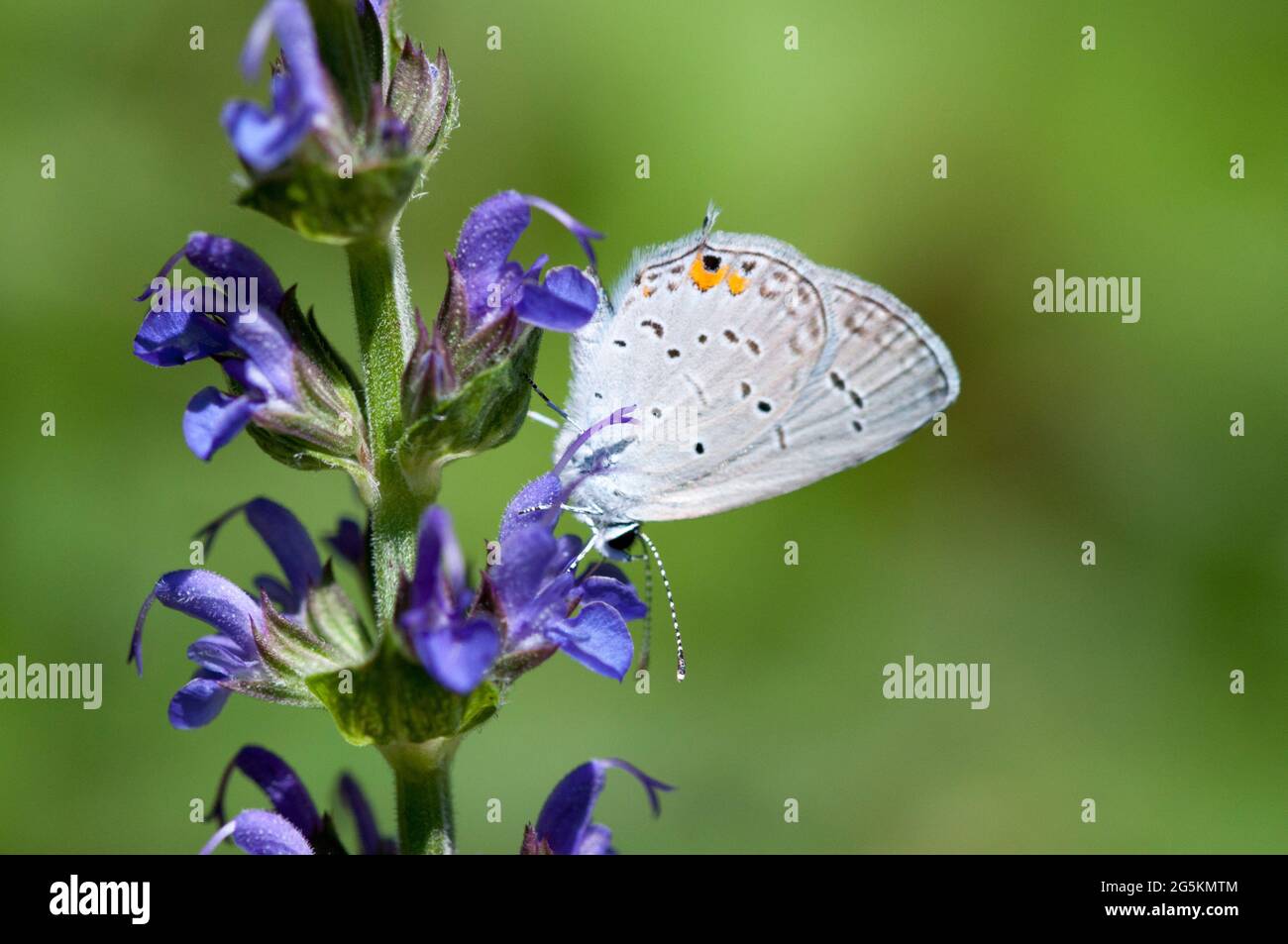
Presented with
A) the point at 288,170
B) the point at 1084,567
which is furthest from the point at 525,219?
the point at 1084,567

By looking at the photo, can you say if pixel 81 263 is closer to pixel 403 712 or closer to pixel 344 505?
pixel 344 505

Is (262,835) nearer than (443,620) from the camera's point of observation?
No

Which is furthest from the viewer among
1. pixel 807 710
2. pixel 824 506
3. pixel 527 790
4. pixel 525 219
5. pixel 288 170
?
pixel 824 506

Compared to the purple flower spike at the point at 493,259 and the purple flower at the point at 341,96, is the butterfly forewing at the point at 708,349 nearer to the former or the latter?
the purple flower spike at the point at 493,259

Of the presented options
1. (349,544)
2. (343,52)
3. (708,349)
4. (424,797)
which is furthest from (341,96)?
(424,797)

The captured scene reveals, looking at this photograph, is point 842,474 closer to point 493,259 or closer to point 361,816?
point 361,816
